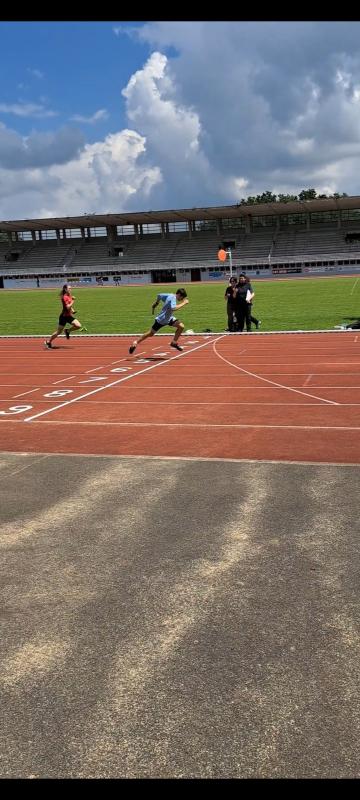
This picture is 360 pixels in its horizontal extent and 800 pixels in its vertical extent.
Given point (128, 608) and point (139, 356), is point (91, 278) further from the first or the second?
point (128, 608)

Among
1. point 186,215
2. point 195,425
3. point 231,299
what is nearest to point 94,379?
point 195,425

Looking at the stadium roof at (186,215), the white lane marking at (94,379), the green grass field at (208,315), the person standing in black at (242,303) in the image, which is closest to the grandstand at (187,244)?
the stadium roof at (186,215)

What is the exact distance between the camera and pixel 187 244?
86125mm

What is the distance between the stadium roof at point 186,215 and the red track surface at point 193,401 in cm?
6386

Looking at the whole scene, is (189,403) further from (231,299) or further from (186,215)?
(186,215)

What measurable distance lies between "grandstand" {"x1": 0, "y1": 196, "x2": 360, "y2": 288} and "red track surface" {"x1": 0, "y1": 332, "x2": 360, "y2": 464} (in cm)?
5810

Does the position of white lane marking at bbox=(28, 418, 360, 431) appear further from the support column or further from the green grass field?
the support column

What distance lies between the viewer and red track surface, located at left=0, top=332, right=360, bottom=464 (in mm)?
8234

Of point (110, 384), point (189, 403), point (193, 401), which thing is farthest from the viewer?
point (110, 384)

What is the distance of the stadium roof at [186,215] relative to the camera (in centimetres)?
7800

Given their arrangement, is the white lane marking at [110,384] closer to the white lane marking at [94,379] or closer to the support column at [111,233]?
the white lane marking at [94,379]

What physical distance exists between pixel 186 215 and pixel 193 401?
7704 centimetres

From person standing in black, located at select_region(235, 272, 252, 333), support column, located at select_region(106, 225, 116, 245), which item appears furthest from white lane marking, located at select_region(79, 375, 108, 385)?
support column, located at select_region(106, 225, 116, 245)
